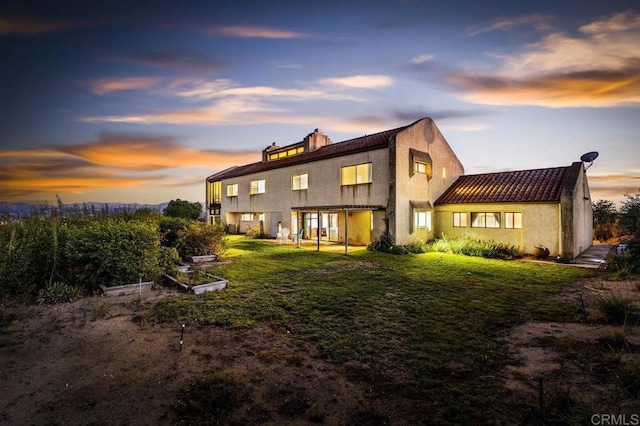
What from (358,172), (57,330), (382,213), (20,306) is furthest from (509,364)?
(358,172)

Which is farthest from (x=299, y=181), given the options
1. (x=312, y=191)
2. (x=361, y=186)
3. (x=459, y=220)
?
(x=459, y=220)

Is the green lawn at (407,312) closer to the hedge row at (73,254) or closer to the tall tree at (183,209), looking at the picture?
the hedge row at (73,254)

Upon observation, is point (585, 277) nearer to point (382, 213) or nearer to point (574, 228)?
point (574, 228)

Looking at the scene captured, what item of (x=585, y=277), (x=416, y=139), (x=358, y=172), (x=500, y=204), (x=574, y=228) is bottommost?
(x=585, y=277)

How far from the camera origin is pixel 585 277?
1136 cm

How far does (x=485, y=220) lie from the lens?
18172 millimetres

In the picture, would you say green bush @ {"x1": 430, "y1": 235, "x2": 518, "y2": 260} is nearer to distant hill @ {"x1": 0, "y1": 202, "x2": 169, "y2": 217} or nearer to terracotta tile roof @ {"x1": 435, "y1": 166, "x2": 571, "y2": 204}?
terracotta tile roof @ {"x1": 435, "y1": 166, "x2": 571, "y2": 204}

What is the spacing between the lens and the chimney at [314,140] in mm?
26938

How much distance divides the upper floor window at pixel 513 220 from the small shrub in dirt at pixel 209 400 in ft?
57.7

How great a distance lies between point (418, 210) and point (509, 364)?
48.9ft

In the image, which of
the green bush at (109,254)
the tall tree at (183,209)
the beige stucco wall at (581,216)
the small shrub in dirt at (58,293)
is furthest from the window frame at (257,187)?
the beige stucco wall at (581,216)

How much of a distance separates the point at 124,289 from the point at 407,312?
8.03 metres

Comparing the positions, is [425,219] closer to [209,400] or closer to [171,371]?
[171,371]

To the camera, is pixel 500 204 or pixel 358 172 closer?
pixel 500 204
